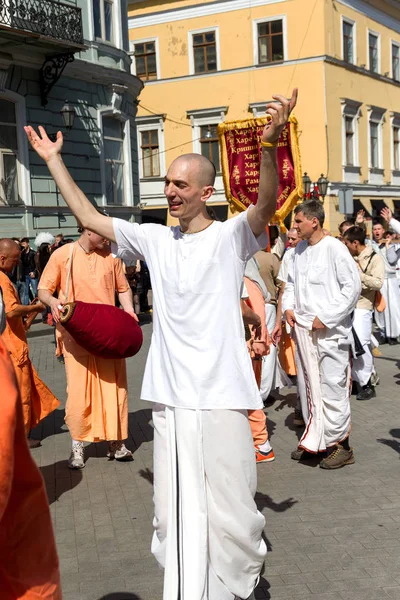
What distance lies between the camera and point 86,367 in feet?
21.4

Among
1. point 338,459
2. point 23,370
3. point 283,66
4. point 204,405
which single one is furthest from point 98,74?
point 204,405

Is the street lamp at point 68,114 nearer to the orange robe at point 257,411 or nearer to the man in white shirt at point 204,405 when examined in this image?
the orange robe at point 257,411

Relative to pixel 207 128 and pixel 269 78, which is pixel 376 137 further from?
pixel 207 128

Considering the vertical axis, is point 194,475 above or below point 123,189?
below

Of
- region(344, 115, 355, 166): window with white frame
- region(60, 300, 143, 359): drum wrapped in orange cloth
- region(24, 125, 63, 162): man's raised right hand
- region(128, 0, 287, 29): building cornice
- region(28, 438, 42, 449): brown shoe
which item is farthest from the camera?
region(344, 115, 355, 166): window with white frame

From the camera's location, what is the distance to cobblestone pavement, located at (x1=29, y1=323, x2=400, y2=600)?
4.30 m

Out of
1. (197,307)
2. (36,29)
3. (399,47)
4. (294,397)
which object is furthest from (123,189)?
(399,47)

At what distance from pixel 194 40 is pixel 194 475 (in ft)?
116

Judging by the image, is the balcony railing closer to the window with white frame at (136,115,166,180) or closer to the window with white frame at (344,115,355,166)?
the window with white frame at (136,115,166,180)

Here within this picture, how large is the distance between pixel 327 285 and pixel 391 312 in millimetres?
7631

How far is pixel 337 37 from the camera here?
3509 cm

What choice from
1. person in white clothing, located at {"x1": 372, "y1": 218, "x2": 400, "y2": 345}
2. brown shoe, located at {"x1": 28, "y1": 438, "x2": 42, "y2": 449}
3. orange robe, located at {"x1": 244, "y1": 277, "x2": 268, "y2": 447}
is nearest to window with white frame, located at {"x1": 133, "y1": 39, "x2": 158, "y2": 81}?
person in white clothing, located at {"x1": 372, "y1": 218, "x2": 400, "y2": 345}

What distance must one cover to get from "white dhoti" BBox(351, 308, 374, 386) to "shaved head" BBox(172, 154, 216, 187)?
5.61 m

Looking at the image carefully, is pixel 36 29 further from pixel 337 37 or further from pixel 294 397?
pixel 337 37
